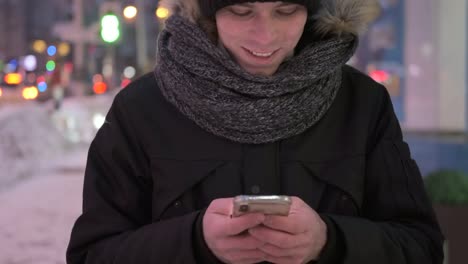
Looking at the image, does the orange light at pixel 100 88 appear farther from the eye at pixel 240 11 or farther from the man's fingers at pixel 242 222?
the man's fingers at pixel 242 222

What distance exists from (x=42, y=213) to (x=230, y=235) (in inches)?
57.9

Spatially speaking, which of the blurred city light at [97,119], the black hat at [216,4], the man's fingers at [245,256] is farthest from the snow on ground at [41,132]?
the man's fingers at [245,256]

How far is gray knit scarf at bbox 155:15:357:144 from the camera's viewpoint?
127cm

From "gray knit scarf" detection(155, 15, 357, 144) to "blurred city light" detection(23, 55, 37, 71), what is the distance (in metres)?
1.28

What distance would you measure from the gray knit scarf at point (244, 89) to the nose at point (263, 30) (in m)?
0.07

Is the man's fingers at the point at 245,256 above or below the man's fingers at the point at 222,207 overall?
below

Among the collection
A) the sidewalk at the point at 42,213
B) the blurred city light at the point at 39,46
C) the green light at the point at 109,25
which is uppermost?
the green light at the point at 109,25

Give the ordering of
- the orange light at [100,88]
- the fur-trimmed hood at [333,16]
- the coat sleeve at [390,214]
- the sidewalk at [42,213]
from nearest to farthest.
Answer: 1. the coat sleeve at [390,214]
2. the fur-trimmed hood at [333,16]
3. the sidewalk at [42,213]
4. the orange light at [100,88]

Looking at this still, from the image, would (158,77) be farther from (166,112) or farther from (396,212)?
(396,212)

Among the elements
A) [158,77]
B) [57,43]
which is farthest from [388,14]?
[158,77]

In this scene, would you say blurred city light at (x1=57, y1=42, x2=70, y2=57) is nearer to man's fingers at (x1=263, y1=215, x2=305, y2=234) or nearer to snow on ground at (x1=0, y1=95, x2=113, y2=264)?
snow on ground at (x1=0, y1=95, x2=113, y2=264)

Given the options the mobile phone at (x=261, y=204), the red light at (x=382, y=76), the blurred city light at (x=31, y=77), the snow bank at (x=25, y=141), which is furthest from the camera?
the red light at (x=382, y=76)

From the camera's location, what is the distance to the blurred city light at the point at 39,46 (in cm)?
249

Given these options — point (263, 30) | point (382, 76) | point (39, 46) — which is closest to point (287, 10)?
point (263, 30)
